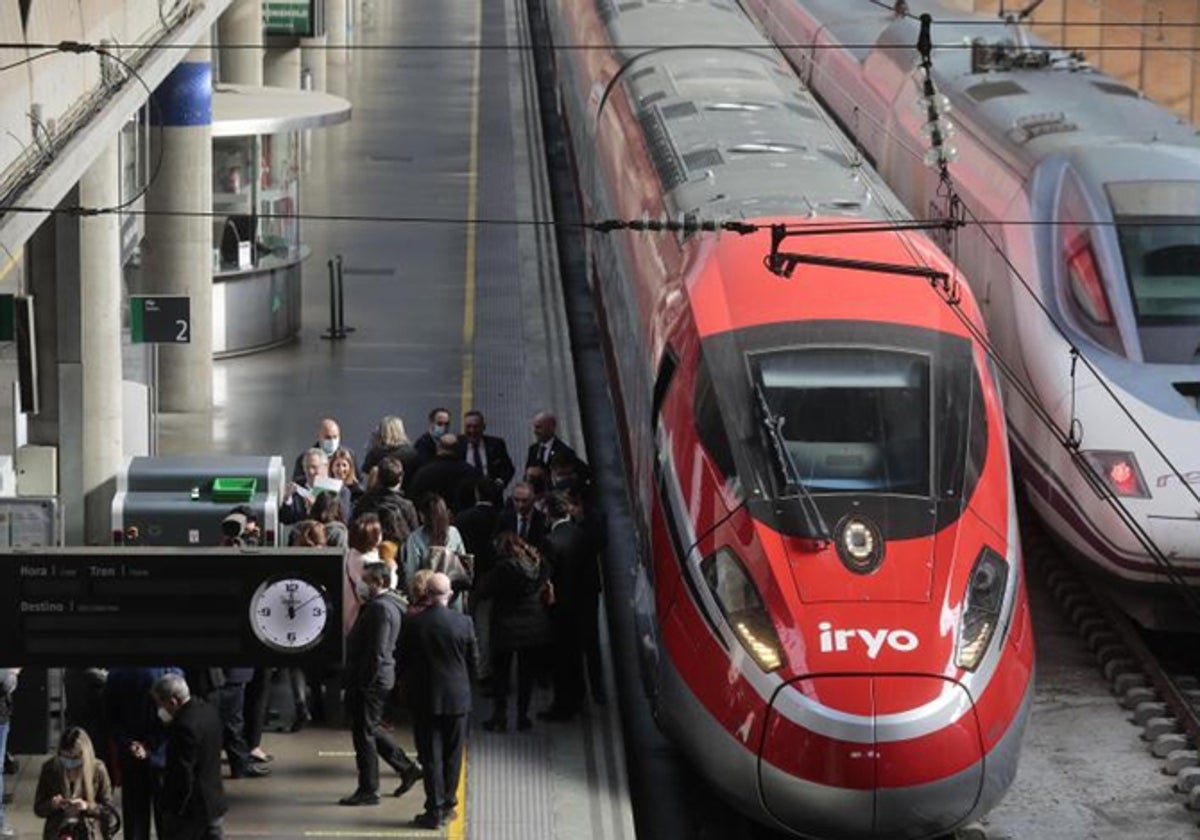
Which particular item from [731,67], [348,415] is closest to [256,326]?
[348,415]

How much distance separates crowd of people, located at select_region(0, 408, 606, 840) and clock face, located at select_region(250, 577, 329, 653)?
19 cm

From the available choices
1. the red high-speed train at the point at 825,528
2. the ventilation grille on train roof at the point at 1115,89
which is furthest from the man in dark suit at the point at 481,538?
the ventilation grille on train roof at the point at 1115,89

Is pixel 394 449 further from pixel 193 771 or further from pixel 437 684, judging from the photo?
pixel 193 771

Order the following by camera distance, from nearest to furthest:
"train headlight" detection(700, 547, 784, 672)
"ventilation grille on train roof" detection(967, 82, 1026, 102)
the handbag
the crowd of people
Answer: the crowd of people → "train headlight" detection(700, 547, 784, 672) → the handbag → "ventilation grille on train roof" detection(967, 82, 1026, 102)

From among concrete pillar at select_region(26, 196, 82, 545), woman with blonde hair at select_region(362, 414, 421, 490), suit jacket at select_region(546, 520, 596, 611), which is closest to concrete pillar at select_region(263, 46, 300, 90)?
concrete pillar at select_region(26, 196, 82, 545)

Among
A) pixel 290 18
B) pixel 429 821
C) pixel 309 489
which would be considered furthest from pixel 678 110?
pixel 290 18

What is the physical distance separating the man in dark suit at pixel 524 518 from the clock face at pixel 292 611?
12.0 ft

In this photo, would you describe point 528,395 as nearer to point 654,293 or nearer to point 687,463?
point 654,293

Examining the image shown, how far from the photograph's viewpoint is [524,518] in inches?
722

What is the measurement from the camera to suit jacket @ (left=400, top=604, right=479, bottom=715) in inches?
625

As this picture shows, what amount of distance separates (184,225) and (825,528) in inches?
454

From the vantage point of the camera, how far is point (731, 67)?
24812mm

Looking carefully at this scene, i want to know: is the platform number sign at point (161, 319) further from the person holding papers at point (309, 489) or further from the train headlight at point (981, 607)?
the train headlight at point (981, 607)

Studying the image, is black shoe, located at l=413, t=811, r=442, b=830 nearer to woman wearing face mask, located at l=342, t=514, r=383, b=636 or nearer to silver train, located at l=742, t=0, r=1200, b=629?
woman wearing face mask, located at l=342, t=514, r=383, b=636
